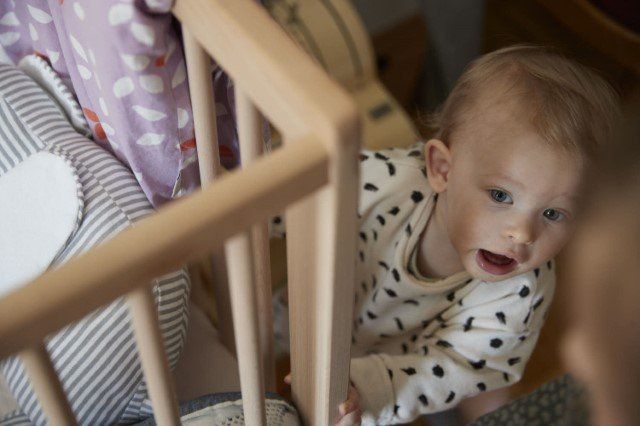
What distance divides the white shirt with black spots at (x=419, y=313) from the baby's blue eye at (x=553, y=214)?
0.11 m

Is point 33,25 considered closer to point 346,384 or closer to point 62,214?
point 62,214

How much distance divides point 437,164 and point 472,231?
0.31ft

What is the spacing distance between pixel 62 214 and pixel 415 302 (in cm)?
42

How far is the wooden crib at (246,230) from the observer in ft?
1.28

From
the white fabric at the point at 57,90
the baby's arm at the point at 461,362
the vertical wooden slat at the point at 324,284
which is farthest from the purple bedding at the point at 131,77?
the baby's arm at the point at 461,362

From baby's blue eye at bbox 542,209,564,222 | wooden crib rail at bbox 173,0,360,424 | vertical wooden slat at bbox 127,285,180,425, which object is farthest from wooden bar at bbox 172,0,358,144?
baby's blue eye at bbox 542,209,564,222

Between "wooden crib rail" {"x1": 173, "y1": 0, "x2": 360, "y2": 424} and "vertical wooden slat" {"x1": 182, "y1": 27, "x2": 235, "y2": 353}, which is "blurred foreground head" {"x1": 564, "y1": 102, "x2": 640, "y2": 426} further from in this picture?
"vertical wooden slat" {"x1": 182, "y1": 27, "x2": 235, "y2": 353}

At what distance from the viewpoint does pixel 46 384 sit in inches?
17.0

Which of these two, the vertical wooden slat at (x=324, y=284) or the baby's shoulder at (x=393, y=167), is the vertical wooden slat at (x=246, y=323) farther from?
the baby's shoulder at (x=393, y=167)

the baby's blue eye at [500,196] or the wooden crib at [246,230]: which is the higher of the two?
the wooden crib at [246,230]

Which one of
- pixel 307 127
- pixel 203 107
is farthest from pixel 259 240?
pixel 307 127

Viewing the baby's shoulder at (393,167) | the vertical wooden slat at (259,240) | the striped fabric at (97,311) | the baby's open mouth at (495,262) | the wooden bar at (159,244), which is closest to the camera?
the wooden bar at (159,244)

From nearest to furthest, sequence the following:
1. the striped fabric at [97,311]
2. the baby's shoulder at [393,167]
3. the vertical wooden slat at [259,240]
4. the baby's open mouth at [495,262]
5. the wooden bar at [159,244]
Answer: the wooden bar at [159,244] → the vertical wooden slat at [259,240] → the striped fabric at [97,311] → the baby's open mouth at [495,262] → the baby's shoulder at [393,167]

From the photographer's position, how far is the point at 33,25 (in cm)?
76
